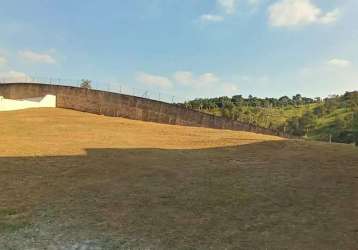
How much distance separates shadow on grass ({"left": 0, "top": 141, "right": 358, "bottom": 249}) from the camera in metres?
7.79

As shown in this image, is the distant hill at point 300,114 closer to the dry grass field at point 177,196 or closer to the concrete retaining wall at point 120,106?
the concrete retaining wall at point 120,106

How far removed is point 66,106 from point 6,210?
31201 mm

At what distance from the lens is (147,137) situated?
22.6 meters

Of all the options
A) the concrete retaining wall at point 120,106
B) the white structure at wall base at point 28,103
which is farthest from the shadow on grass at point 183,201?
the white structure at wall base at point 28,103

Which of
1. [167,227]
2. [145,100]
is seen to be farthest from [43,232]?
[145,100]

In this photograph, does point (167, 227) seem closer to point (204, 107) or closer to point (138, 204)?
point (138, 204)

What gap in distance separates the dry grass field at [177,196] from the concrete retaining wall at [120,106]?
1438 cm

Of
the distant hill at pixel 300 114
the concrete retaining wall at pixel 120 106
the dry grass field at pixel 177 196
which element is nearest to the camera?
the dry grass field at pixel 177 196

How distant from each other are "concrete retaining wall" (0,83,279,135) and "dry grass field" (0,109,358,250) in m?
14.4

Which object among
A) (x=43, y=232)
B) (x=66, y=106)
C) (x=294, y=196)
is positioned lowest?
(x=43, y=232)

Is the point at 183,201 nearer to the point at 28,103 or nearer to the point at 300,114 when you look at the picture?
the point at 28,103

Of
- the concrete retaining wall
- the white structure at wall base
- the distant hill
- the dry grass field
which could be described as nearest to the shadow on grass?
the dry grass field

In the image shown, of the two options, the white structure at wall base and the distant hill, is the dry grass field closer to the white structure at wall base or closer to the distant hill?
the white structure at wall base

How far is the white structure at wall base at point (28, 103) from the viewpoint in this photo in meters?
36.5
